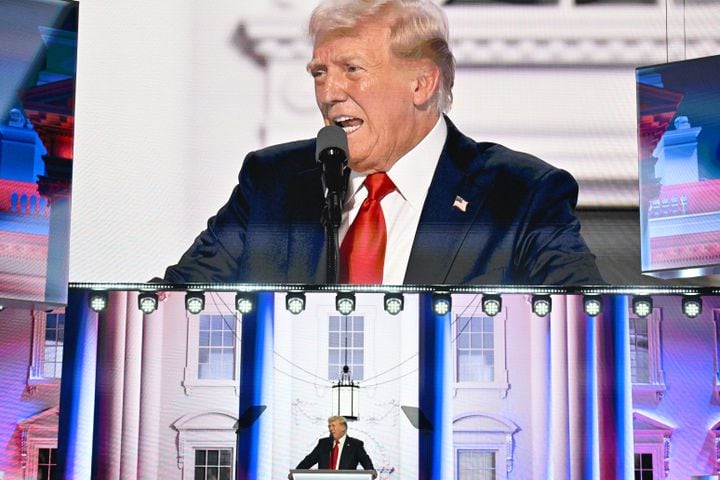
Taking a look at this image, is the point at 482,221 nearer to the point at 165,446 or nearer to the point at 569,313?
the point at 569,313

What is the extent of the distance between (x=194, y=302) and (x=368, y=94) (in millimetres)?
2313

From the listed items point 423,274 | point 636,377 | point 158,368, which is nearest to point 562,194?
point 423,274

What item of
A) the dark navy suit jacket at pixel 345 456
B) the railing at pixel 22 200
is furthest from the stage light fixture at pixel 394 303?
the railing at pixel 22 200

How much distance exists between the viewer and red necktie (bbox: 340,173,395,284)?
29.2 ft

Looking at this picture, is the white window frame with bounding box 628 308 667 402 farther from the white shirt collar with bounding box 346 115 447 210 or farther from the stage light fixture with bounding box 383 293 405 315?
the white shirt collar with bounding box 346 115 447 210

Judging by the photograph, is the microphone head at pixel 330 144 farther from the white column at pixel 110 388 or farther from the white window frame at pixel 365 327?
the white column at pixel 110 388

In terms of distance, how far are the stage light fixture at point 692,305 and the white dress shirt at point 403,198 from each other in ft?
7.87

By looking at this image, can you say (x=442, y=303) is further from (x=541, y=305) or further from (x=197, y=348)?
(x=197, y=348)

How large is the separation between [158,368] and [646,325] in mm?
4384

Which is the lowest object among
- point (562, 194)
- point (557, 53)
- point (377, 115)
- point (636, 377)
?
point (636, 377)

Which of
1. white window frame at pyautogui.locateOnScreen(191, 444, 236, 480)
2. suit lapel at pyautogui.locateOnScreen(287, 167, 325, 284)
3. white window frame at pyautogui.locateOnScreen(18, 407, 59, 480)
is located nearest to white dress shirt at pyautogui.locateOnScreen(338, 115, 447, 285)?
suit lapel at pyautogui.locateOnScreen(287, 167, 325, 284)

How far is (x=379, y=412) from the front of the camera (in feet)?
31.4

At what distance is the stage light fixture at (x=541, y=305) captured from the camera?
9164 millimetres

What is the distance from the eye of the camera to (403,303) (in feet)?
30.4
